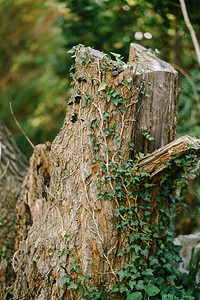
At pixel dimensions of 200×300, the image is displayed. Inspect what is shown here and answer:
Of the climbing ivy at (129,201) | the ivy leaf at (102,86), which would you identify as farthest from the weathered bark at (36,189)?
the ivy leaf at (102,86)

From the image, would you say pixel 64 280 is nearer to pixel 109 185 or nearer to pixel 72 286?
pixel 72 286

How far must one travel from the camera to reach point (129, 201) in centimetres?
211

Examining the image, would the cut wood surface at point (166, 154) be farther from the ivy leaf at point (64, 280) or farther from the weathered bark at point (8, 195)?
the weathered bark at point (8, 195)

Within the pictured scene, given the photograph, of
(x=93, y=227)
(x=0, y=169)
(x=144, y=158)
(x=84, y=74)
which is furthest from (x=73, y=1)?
(x=93, y=227)

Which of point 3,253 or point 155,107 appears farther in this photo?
point 3,253

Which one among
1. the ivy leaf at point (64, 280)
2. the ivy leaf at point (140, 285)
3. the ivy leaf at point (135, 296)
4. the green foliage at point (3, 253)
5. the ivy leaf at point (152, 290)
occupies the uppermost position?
the ivy leaf at point (64, 280)

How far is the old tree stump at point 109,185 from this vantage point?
6.69 ft

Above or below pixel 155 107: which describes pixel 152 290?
below

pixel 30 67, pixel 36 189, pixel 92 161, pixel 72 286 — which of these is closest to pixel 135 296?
pixel 72 286

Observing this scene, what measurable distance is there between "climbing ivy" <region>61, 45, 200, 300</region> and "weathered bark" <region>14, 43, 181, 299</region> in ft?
0.05

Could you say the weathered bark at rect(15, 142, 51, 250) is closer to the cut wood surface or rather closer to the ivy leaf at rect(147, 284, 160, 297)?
the cut wood surface

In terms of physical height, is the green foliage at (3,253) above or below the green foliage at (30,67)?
below

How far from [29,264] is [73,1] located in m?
3.27

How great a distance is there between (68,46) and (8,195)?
7.35 ft
